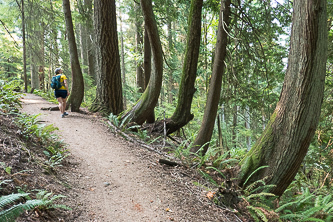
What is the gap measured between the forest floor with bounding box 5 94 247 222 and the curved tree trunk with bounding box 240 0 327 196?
4.50ft

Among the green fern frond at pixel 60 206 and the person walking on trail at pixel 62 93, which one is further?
the person walking on trail at pixel 62 93

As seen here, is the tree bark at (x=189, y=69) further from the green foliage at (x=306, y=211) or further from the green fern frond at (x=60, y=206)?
the green fern frond at (x=60, y=206)

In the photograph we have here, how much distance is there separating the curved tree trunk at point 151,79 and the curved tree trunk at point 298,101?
12.5ft

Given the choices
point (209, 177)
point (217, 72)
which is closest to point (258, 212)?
point (209, 177)

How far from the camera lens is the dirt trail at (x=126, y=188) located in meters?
3.16

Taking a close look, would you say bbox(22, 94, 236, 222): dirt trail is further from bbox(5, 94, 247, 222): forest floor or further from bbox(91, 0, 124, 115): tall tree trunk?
bbox(91, 0, 124, 115): tall tree trunk

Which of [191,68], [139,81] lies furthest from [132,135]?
[139,81]

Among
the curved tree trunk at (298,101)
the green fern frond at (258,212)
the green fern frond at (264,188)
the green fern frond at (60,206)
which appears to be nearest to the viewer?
the green fern frond at (60,206)

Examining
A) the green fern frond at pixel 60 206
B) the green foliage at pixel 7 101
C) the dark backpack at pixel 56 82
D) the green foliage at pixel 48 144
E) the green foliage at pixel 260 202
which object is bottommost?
the green foliage at pixel 260 202

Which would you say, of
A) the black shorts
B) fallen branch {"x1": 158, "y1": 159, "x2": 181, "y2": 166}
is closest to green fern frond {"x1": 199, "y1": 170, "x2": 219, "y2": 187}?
fallen branch {"x1": 158, "y1": 159, "x2": 181, "y2": 166}

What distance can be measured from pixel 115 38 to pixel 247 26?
14.2 ft

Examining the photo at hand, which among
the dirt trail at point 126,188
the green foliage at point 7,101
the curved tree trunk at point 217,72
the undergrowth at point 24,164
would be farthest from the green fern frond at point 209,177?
the green foliage at point 7,101

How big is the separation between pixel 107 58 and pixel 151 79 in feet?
5.69

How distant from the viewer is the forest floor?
310 centimetres
